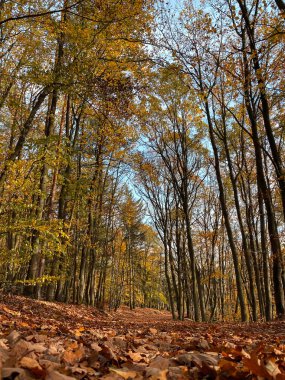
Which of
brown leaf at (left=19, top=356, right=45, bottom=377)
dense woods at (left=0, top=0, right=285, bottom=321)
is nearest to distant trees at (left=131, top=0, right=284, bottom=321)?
dense woods at (left=0, top=0, right=285, bottom=321)

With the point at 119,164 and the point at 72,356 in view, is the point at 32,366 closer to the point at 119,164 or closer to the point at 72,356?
the point at 72,356

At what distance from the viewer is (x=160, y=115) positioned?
720 inches

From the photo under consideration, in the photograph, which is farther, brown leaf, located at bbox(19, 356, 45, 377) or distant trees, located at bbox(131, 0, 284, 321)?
distant trees, located at bbox(131, 0, 284, 321)

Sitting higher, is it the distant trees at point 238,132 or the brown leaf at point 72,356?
the distant trees at point 238,132

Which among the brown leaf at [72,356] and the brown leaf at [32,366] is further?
the brown leaf at [72,356]

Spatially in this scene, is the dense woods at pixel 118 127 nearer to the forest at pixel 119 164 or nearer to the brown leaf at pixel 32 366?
the forest at pixel 119 164

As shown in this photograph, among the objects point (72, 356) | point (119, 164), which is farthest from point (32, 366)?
point (119, 164)

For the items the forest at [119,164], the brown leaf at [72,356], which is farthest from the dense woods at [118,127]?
the brown leaf at [72,356]

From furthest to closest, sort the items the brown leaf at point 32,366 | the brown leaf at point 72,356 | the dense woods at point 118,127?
the dense woods at point 118,127
the brown leaf at point 72,356
the brown leaf at point 32,366

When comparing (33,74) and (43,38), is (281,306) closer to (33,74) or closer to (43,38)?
(33,74)

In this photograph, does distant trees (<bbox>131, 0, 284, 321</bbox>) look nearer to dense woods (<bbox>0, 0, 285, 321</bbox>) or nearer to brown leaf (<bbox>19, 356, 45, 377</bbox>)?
dense woods (<bbox>0, 0, 285, 321</bbox>)

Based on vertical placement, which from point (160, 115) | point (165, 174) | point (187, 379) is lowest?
point (187, 379)

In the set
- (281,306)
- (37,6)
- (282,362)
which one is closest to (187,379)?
(282,362)

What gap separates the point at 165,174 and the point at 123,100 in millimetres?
12814
